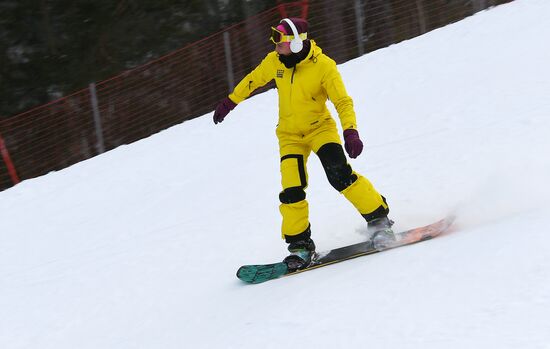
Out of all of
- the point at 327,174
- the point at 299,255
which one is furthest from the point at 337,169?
the point at 299,255

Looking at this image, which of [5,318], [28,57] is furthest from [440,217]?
[28,57]

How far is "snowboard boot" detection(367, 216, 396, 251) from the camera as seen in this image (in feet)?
15.6

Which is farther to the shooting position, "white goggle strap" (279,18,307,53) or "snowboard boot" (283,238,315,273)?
"snowboard boot" (283,238,315,273)

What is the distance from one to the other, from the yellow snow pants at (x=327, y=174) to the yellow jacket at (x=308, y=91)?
0.07 m

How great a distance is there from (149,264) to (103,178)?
9.06 ft

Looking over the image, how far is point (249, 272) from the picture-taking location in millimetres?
4871

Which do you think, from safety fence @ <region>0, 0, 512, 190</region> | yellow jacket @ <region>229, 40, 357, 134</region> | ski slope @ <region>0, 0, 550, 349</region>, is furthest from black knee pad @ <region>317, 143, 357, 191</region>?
safety fence @ <region>0, 0, 512, 190</region>

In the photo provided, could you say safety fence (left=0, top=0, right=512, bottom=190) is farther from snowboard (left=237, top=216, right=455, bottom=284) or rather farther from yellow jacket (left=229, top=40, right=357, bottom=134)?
snowboard (left=237, top=216, right=455, bottom=284)

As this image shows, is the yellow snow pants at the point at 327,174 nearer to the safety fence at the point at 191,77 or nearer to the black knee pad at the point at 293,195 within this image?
the black knee pad at the point at 293,195

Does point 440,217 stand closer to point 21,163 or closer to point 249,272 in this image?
point 249,272

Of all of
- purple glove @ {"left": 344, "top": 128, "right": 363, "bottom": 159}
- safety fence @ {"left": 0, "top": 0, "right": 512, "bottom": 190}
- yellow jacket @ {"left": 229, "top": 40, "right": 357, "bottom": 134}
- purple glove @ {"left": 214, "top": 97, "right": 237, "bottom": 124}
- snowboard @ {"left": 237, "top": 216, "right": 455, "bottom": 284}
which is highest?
safety fence @ {"left": 0, "top": 0, "right": 512, "bottom": 190}

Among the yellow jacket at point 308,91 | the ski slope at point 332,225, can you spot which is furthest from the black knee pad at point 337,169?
the ski slope at point 332,225

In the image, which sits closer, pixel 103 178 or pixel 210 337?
pixel 210 337

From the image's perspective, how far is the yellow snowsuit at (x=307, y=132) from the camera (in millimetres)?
4793
